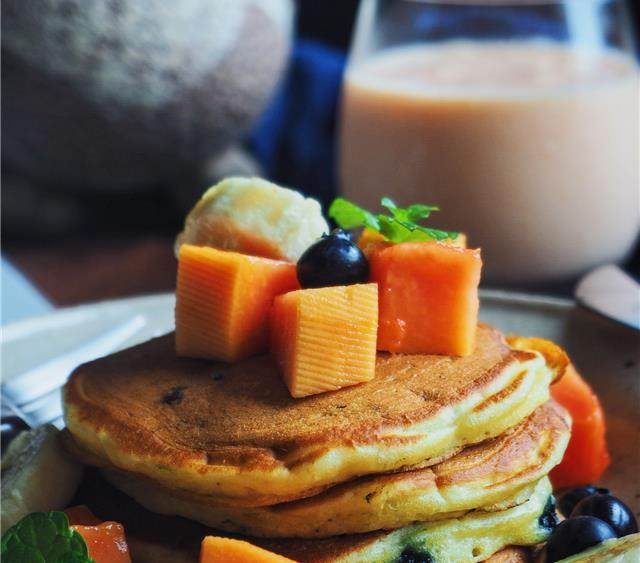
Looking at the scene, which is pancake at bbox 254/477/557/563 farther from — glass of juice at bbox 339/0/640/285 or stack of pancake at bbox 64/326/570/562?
glass of juice at bbox 339/0/640/285

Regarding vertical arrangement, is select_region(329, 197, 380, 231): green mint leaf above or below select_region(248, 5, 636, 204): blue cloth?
above

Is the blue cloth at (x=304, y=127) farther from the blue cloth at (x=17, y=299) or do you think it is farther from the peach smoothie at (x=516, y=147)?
the blue cloth at (x=17, y=299)

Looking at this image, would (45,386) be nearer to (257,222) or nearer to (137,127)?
(257,222)

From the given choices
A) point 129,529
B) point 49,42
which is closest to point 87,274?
point 49,42

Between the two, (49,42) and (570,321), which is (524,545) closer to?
(570,321)

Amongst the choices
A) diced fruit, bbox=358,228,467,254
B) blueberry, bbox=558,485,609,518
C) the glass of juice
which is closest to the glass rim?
the glass of juice

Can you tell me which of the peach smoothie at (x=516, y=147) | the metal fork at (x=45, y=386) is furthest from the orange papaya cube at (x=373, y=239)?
the peach smoothie at (x=516, y=147)

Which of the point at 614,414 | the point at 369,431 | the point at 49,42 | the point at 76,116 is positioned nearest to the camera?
the point at 369,431
